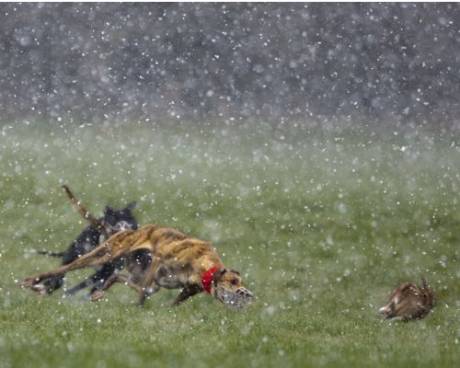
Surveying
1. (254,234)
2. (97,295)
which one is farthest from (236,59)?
(97,295)

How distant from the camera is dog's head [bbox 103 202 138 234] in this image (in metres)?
10.9

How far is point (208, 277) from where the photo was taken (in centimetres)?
973

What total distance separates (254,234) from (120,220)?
5.66 m

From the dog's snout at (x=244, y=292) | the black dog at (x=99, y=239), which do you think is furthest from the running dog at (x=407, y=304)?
the black dog at (x=99, y=239)

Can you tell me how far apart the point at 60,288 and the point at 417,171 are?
12849 mm

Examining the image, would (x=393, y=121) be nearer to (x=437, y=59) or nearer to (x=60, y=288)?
(x=437, y=59)

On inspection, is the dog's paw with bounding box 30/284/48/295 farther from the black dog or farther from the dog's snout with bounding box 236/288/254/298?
the dog's snout with bounding box 236/288/254/298

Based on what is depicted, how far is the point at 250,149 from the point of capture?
25547 mm

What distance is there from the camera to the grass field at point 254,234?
28.1 ft

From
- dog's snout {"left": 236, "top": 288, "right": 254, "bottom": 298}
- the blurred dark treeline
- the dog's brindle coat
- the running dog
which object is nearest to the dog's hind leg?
the dog's brindle coat

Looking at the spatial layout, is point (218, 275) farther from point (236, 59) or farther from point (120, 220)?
point (236, 59)

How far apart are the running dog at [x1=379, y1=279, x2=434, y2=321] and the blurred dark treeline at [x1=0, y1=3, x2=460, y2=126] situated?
2113cm

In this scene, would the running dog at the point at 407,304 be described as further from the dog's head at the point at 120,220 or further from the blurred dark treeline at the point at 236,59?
the blurred dark treeline at the point at 236,59

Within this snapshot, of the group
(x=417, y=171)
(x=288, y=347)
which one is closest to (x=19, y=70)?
(x=417, y=171)
